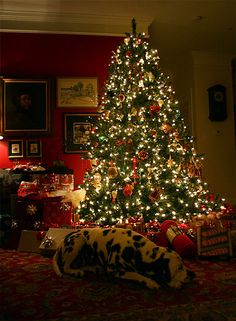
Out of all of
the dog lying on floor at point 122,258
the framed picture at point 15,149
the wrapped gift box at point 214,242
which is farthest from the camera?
the framed picture at point 15,149

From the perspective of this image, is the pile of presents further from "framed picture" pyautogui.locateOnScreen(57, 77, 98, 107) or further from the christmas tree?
"framed picture" pyautogui.locateOnScreen(57, 77, 98, 107)

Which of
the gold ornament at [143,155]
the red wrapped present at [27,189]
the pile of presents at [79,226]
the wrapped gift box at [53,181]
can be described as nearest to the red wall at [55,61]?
the wrapped gift box at [53,181]

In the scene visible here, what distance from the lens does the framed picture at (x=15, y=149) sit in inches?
176

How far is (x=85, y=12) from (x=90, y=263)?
3.67 metres

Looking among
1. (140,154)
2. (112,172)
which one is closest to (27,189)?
(112,172)

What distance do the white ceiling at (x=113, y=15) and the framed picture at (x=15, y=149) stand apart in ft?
5.33

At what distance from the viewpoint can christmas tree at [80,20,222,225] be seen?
3.33m

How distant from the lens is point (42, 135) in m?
4.56

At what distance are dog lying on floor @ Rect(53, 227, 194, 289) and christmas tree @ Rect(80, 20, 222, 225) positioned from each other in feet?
3.24

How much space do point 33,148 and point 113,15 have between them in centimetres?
231

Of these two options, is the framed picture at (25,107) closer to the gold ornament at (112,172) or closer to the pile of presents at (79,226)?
the pile of presents at (79,226)

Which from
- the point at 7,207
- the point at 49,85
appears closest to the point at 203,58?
the point at 49,85

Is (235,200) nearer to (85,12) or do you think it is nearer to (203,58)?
(203,58)

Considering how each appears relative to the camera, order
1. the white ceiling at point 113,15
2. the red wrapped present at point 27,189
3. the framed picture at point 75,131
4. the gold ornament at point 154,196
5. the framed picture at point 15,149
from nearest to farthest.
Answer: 1. the gold ornament at point 154,196
2. the red wrapped present at point 27,189
3. the white ceiling at point 113,15
4. the framed picture at point 15,149
5. the framed picture at point 75,131
